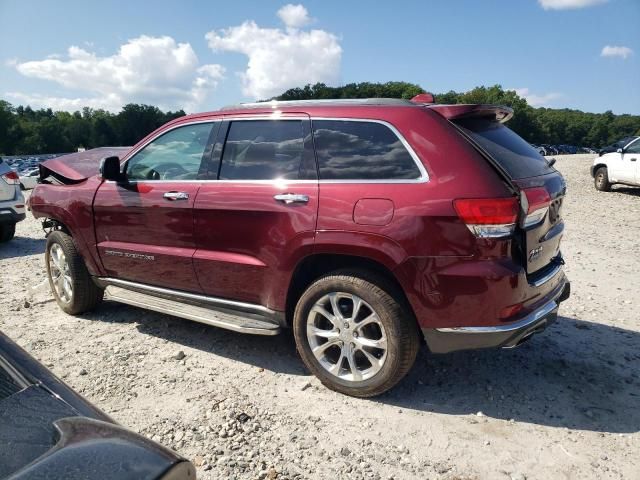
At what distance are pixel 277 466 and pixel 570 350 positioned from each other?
259 cm

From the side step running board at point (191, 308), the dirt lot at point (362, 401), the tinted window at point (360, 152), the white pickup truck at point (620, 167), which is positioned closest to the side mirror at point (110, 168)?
the side step running board at point (191, 308)

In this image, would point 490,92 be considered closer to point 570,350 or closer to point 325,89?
point 325,89

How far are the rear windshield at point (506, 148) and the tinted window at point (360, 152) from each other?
44 cm

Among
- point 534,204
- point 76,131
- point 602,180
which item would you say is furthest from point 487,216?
point 76,131

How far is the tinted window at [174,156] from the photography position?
3.97 meters

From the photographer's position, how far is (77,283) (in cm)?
473

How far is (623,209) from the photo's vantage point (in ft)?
36.5

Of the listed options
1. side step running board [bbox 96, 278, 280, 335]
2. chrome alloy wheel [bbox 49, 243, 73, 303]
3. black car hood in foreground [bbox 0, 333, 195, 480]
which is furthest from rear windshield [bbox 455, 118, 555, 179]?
chrome alloy wheel [bbox 49, 243, 73, 303]

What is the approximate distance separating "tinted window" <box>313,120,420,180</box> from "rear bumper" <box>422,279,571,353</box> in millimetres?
958

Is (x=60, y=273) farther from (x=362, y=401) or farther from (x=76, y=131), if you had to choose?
(x=76, y=131)

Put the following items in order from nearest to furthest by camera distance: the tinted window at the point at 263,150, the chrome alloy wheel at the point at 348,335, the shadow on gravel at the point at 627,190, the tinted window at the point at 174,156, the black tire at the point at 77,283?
the chrome alloy wheel at the point at 348,335
the tinted window at the point at 263,150
the tinted window at the point at 174,156
the black tire at the point at 77,283
the shadow on gravel at the point at 627,190

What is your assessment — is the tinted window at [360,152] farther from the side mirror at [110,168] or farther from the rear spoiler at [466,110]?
the side mirror at [110,168]

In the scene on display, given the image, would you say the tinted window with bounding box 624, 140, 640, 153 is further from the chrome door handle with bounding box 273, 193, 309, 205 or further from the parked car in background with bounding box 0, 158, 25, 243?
the parked car in background with bounding box 0, 158, 25, 243

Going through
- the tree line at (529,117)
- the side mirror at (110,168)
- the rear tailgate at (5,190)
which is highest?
the tree line at (529,117)
